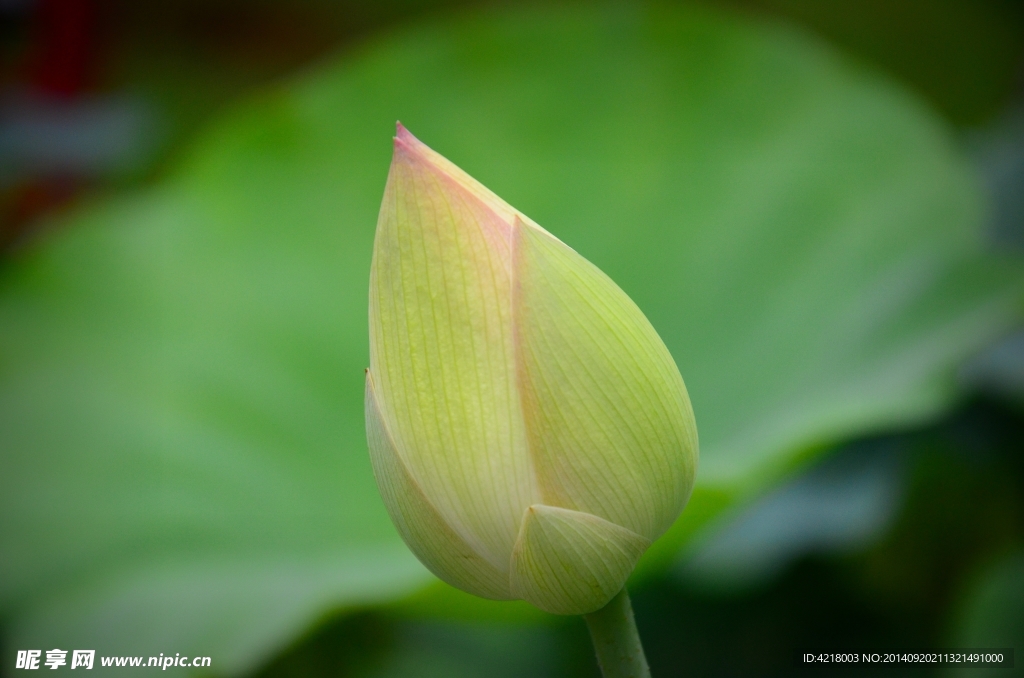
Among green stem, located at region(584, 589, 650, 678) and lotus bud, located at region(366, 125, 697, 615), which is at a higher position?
lotus bud, located at region(366, 125, 697, 615)

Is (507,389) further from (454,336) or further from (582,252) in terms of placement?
(582,252)

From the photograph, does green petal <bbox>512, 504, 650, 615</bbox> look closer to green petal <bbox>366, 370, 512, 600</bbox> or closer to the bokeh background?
green petal <bbox>366, 370, 512, 600</bbox>

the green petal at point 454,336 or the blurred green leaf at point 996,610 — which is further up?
the green petal at point 454,336

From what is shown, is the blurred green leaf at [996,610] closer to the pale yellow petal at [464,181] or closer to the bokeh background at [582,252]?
the bokeh background at [582,252]

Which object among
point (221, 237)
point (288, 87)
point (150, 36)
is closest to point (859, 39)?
point (288, 87)

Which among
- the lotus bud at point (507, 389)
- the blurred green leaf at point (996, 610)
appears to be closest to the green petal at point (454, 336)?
the lotus bud at point (507, 389)

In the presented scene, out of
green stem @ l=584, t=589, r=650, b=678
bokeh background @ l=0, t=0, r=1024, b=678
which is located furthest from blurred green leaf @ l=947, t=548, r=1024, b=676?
green stem @ l=584, t=589, r=650, b=678
